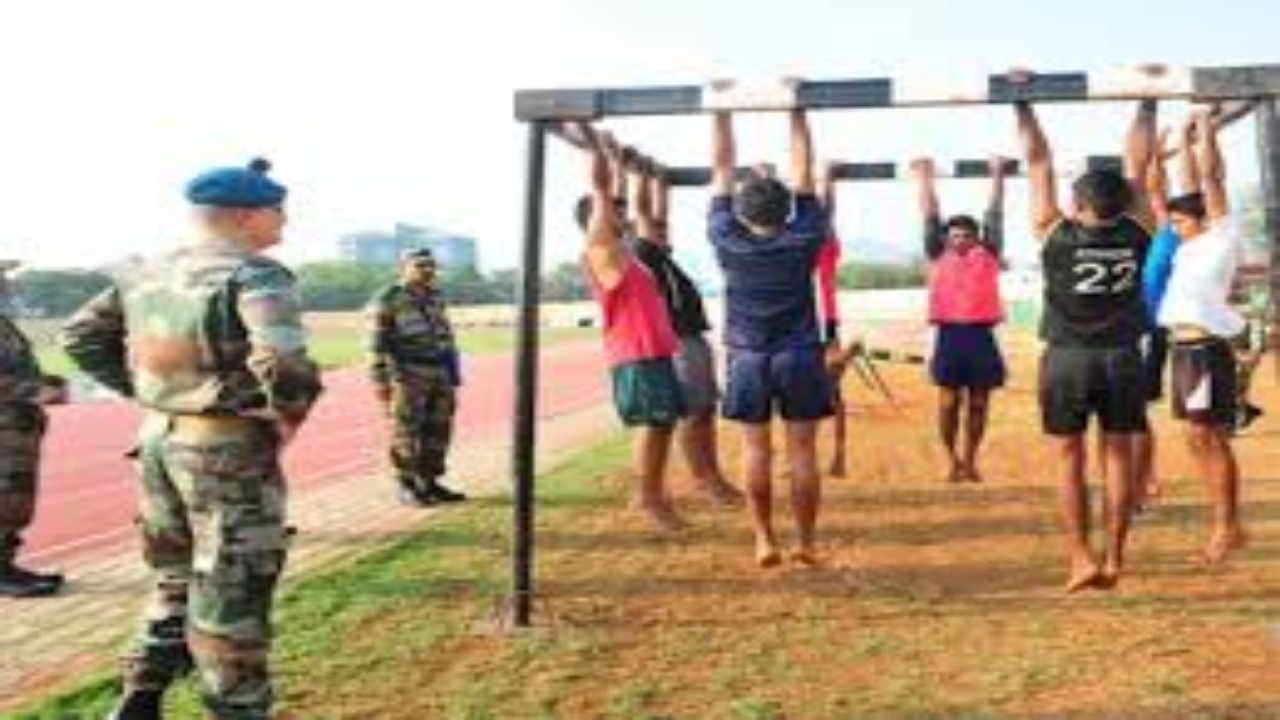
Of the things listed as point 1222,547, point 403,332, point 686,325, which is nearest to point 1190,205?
point 1222,547

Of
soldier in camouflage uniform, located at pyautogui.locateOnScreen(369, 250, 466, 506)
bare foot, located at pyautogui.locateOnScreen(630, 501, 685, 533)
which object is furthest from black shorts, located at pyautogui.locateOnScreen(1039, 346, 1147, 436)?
soldier in camouflage uniform, located at pyautogui.locateOnScreen(369, 250, 466, 506)

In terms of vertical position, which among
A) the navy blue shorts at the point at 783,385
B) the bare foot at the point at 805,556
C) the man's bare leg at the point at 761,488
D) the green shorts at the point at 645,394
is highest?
the navy blue shorts at the point at 783,385

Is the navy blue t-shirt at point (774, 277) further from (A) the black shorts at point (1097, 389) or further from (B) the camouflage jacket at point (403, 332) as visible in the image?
(B) the camouflage jacket at point (403, 332)

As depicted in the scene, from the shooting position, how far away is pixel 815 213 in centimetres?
818

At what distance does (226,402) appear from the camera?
5340 millimetres

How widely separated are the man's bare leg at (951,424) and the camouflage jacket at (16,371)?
6922 millimetres

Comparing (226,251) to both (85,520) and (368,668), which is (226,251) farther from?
(85,520)

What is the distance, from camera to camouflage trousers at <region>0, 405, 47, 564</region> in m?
9.05

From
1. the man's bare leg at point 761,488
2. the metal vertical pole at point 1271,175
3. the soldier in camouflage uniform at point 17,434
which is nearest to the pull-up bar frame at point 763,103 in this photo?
the metal vertical pole at point 1271,175

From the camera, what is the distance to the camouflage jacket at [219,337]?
5203mm

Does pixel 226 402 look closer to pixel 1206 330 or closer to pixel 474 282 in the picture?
pixel 1206 330

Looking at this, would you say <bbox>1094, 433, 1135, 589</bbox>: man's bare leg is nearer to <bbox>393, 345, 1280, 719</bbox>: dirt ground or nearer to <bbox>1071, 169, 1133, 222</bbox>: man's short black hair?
<bbox>393, 345, 1280, 719</bbox>: dirt ground

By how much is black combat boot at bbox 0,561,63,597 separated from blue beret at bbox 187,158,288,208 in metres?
4.48

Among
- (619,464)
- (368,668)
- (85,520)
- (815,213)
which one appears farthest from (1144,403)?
(85,520)
